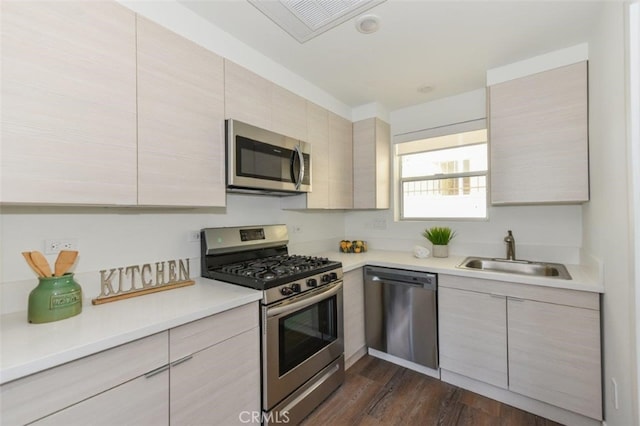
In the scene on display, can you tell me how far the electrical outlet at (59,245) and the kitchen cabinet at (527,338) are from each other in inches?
93.9

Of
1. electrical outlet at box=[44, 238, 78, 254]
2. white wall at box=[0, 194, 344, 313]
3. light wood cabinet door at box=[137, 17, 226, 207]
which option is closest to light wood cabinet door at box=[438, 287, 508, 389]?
white wall at box=[0, 194, 344, 313]

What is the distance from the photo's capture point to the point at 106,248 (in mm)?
1495

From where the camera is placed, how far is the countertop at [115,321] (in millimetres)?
872

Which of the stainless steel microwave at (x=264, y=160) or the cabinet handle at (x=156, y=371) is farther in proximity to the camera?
the stainless steel microwave at (x=264, y=160)

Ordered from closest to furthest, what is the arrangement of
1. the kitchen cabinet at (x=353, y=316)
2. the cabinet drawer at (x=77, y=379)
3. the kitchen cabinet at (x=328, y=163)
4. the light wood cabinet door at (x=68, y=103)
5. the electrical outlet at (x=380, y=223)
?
the cabinet drawer at (x=77, y=379) < the light wood cabinet door at (x=68, y=103) < the kitchen cabinet at (x=353, y=316) < the kitchen cabinet at (x=328, y=163) < the electrical outlet at (x=380, y=223)

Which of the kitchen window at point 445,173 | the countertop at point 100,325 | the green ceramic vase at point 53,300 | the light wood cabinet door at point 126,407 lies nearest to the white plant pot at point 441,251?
the kitchen window at point 445,173

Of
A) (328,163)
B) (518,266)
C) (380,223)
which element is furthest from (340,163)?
(518,266)

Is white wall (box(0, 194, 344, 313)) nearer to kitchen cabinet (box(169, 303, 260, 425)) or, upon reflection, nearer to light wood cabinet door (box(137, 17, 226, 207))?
light wood cabinet door (box(137, 17, 226, 207))

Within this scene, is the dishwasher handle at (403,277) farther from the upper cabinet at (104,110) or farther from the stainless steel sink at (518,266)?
the upper cabinet at (104,110)

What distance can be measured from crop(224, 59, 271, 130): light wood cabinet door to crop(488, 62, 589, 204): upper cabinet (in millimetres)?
1795

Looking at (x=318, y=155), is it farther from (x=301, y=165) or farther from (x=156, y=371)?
(x=156, y=371)

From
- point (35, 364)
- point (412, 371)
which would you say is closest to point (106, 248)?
point (35, 364)

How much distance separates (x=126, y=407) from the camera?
1044 millimetres

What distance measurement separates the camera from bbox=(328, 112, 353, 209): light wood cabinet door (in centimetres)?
266
